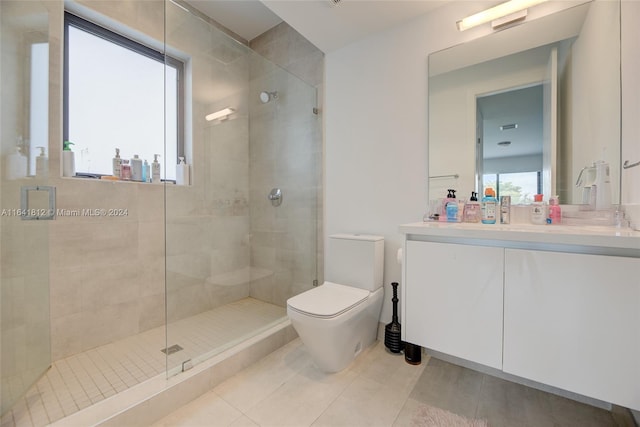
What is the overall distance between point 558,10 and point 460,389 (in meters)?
2.11

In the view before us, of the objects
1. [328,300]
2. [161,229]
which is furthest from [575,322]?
[161,229]

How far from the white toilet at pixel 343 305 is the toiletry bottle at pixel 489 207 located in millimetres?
648

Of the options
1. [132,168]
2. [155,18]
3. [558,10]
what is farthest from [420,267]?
[155,18]

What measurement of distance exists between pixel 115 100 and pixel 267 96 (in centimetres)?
113

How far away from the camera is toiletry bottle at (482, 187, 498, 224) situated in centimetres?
153

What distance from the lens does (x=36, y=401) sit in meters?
1.26

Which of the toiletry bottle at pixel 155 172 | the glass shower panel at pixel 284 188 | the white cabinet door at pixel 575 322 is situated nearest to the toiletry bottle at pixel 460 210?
the white cabinet door at pixel 575 322

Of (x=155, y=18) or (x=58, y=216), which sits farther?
(x=155, y=18)

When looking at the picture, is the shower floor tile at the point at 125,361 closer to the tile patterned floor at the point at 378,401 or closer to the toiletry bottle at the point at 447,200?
the tile patterned floor at the point at 378,401

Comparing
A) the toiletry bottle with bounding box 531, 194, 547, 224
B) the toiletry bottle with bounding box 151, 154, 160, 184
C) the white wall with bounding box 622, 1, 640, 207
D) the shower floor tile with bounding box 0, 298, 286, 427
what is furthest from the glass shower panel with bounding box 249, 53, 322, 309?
the white wall with bounding box 622, 1, 640, 207

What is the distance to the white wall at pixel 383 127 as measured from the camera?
5.87ft

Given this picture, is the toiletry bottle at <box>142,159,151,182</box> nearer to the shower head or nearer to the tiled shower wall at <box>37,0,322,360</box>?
the tiled shower wall at <box>37,0,322,360</box>

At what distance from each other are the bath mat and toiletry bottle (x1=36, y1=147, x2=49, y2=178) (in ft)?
7.62

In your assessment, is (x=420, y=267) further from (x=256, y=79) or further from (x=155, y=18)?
(x=155, y=18)
